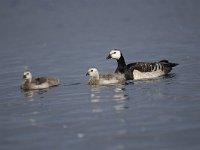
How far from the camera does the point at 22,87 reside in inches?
968

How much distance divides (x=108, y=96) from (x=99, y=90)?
155cm

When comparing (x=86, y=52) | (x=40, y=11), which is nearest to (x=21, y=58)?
(x=86, y=52)

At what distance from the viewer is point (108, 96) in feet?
71.0

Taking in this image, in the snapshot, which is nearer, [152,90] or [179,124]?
[179,124]

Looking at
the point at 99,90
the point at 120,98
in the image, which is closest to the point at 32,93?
the point at 99,90

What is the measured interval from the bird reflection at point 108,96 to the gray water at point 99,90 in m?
0.03

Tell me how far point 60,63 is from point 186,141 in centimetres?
1755

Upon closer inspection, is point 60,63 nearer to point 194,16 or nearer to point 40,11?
point 194,16

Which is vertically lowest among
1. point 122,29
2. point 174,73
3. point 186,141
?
point 186,141

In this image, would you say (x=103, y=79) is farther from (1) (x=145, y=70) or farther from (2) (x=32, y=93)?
(2) (x=32, y=93)

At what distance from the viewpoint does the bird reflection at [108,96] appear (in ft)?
64.2

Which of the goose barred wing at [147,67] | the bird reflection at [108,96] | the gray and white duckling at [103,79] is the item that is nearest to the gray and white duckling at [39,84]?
the gray and white duckling at [103,79]


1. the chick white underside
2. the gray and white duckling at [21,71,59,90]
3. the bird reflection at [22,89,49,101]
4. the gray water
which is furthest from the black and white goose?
the bird reflection at [22,89,49,101]

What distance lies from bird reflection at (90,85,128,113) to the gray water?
0.03 meters
